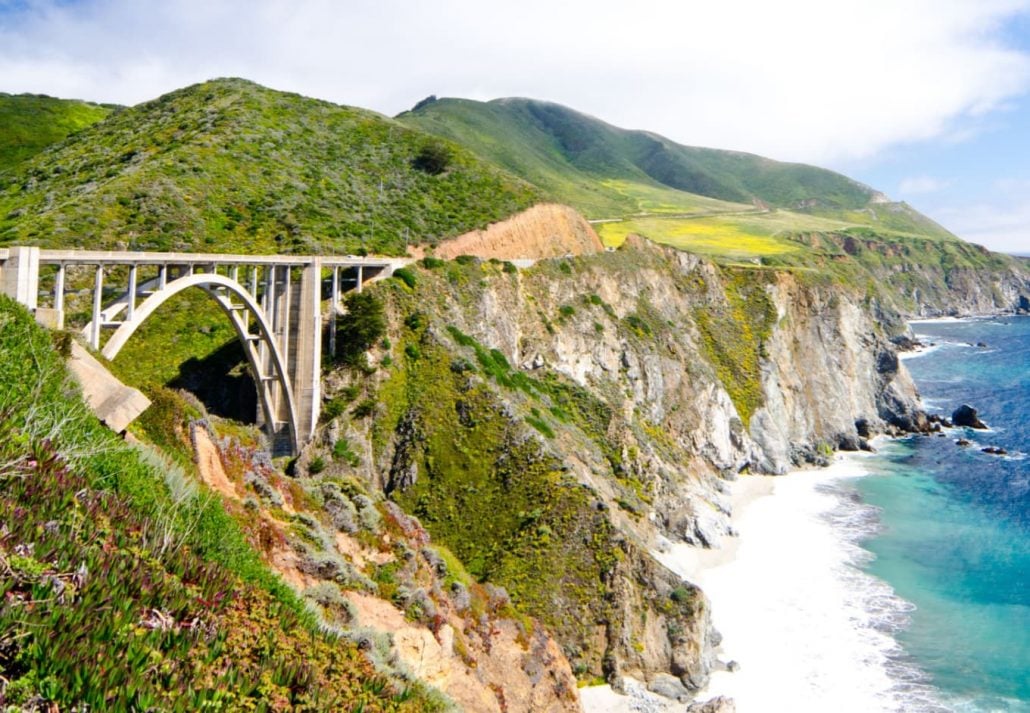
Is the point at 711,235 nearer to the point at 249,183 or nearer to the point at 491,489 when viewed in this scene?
the point at 249,183

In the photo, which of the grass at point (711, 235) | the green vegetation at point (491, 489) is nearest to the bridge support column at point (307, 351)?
the green vegetation at point (491, 489)

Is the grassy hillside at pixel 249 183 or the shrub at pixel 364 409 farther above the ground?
the grassy hillside at pixel 249 183

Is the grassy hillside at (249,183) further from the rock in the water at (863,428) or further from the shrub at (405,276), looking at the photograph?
the rock in the water at (863,428)

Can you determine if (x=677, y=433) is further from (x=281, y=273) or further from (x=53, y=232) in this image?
(x=53, y=232)

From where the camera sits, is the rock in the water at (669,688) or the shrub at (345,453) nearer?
the rock in the water at (669,688)

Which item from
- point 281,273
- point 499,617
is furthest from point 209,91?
point 499,617

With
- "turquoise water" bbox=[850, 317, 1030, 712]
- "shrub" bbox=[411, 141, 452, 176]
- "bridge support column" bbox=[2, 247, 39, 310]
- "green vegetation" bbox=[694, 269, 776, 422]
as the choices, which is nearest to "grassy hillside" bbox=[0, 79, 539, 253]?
"shrub" bbox=[411, 141, 452, 176]

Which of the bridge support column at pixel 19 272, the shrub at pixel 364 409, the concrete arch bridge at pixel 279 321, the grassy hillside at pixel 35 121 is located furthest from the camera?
the grassy hillside at pixel 35 121
